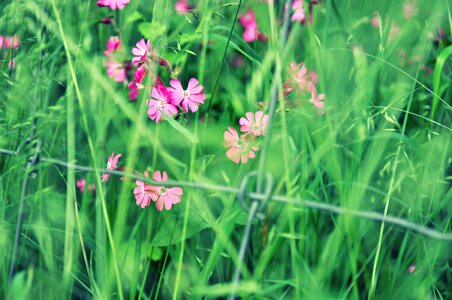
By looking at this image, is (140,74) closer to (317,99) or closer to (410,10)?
(317,99)

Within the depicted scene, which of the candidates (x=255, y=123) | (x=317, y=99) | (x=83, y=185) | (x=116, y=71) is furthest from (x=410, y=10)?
(x=83, y=185)

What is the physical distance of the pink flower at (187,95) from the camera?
94cm

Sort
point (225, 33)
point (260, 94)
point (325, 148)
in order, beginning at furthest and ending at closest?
point (225, 33) < point (260, 94) < point (325, 148)

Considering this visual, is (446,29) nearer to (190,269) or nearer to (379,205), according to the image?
(379,205)

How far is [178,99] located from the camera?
0.94 metres

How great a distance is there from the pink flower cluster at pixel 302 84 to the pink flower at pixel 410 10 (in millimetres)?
330

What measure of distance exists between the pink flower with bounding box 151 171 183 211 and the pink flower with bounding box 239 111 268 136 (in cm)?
14

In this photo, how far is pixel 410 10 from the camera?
125 centimetres

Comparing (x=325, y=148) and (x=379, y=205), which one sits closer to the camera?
(x=325, y=148)

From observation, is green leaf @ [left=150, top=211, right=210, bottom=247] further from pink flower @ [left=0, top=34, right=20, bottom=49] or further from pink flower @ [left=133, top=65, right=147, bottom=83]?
pink flower @ [left=0, top=34, right=20, bottom=49]

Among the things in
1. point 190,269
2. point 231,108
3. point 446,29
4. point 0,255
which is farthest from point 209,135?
point 446,29

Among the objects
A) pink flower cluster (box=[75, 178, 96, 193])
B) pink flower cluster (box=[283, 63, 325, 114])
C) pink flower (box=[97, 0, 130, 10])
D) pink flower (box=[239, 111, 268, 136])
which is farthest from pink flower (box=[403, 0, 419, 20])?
pink flower cluster (box=[75, 178, 96, 193])

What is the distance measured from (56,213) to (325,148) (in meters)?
0.47

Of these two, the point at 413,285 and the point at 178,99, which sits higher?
the point at 178,99
